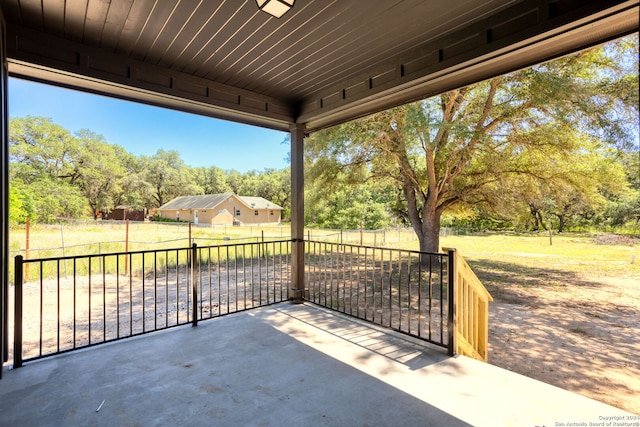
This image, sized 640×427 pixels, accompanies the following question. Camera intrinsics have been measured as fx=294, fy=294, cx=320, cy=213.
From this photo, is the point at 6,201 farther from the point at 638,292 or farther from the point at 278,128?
the point at 638,292

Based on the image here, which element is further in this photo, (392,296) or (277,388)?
(392,296)

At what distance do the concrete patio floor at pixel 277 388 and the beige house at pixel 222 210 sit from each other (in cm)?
1906

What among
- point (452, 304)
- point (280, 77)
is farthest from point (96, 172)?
point (452, 304)

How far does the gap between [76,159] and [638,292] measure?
2599 centimetres

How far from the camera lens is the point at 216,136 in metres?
31.2

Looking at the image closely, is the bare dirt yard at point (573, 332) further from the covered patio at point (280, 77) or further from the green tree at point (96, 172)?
the green tree at point (96, 172)

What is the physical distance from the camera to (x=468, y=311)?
8.71 feet

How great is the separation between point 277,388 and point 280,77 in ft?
9.42

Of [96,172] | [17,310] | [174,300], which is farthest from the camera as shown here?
[96,172]

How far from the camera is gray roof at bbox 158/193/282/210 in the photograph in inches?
825

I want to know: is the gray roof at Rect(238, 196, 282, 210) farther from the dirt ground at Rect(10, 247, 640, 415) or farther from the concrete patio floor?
the concrete patio floor

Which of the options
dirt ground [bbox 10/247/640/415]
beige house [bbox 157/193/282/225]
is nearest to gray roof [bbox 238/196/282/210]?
beige house [bbox 157/193/282/225]

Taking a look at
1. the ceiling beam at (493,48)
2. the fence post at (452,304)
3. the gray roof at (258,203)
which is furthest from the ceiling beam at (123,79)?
the gray roof at (258,203)

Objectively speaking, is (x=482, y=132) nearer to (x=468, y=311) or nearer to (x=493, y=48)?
(x=493, y=48)
